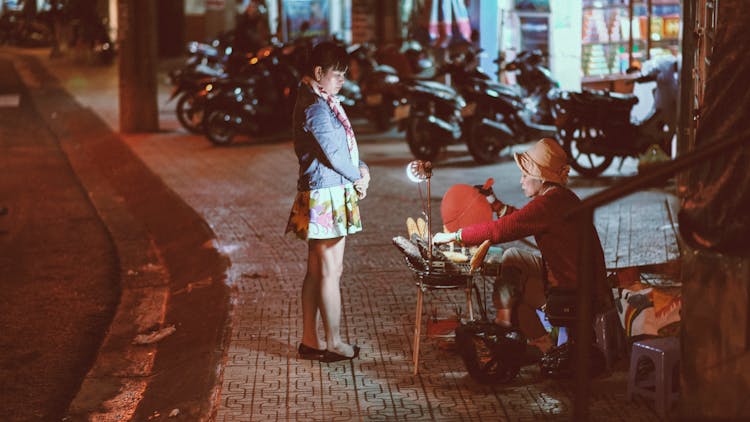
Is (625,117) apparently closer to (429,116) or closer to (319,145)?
(429,116)

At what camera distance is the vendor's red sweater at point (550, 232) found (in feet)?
19.0

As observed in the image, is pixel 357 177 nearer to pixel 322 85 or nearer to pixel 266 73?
pixel 322 85

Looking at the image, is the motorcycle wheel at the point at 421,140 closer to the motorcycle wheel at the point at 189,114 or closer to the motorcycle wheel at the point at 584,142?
the motorcycle wheel at the point at 584,142

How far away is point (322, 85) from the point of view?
19.9ft

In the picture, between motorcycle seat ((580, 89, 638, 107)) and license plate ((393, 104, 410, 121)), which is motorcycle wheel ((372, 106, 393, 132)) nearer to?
license plate ((393, 104, 410, 121))

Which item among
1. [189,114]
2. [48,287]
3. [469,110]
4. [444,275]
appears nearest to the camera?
[444,275]

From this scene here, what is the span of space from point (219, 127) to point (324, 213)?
33.5 ft

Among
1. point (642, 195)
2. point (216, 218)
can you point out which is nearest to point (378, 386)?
point (216, 218)

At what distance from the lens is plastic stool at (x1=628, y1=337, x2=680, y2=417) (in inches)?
212

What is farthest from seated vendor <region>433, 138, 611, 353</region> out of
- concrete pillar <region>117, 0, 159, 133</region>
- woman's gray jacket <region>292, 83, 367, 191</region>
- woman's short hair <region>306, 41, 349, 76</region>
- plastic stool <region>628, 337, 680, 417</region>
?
concrete pillar <region>117, 0, 159, 133</region>

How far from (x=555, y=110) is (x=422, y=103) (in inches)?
71.9

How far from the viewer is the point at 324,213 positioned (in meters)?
6.12

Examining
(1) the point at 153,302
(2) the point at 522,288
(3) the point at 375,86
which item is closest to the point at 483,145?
(3) the point at 375,86

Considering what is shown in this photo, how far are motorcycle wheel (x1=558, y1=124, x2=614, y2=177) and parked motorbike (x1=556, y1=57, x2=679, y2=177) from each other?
0.04 ft
